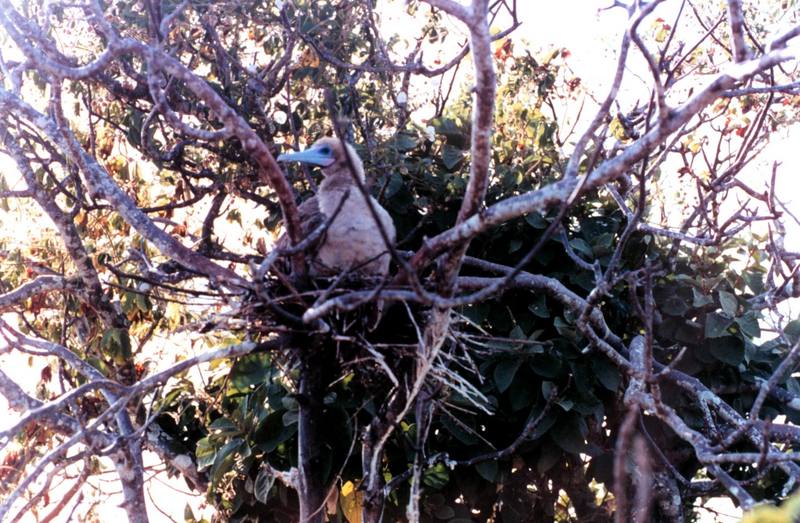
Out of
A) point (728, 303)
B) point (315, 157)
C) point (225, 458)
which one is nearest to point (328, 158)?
point (315, 157)

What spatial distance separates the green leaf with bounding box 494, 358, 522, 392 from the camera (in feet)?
16.6

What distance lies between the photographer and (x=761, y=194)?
4.25 m

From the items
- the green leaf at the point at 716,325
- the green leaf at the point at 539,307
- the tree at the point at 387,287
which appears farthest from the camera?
the green leaf at the point at 539,307

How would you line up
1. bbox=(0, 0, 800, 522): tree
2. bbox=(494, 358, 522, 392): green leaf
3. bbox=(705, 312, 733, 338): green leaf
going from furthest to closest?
bbox=(705, 312, 733, 338): green leaf
bbox=(494, 358, 522, 392): green leaf
bbox=(0, 0, 800, 522): tree

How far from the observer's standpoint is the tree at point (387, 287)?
4316mm

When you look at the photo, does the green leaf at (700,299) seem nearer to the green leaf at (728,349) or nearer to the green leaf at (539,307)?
the green leaf at (728,349)

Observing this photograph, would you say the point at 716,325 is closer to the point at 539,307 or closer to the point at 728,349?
the point at 728,349

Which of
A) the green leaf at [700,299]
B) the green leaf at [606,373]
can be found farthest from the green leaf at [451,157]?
the green leaf at [700,299]

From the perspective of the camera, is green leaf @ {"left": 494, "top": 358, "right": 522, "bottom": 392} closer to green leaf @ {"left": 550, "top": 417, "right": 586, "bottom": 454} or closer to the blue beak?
green leaf @ {"left": 550, "top": 417, "right": 586, "bottom": 454}

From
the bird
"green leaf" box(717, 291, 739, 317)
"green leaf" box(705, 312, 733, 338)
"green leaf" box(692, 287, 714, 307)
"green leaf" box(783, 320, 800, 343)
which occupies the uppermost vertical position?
the bird

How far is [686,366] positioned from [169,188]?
12.0 feet

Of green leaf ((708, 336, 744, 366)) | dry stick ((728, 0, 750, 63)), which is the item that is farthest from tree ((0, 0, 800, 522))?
dry stick ((728, 0, 750, 63))

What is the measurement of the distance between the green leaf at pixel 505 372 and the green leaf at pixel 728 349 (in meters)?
1.10

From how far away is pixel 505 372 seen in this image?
513 centimetres
